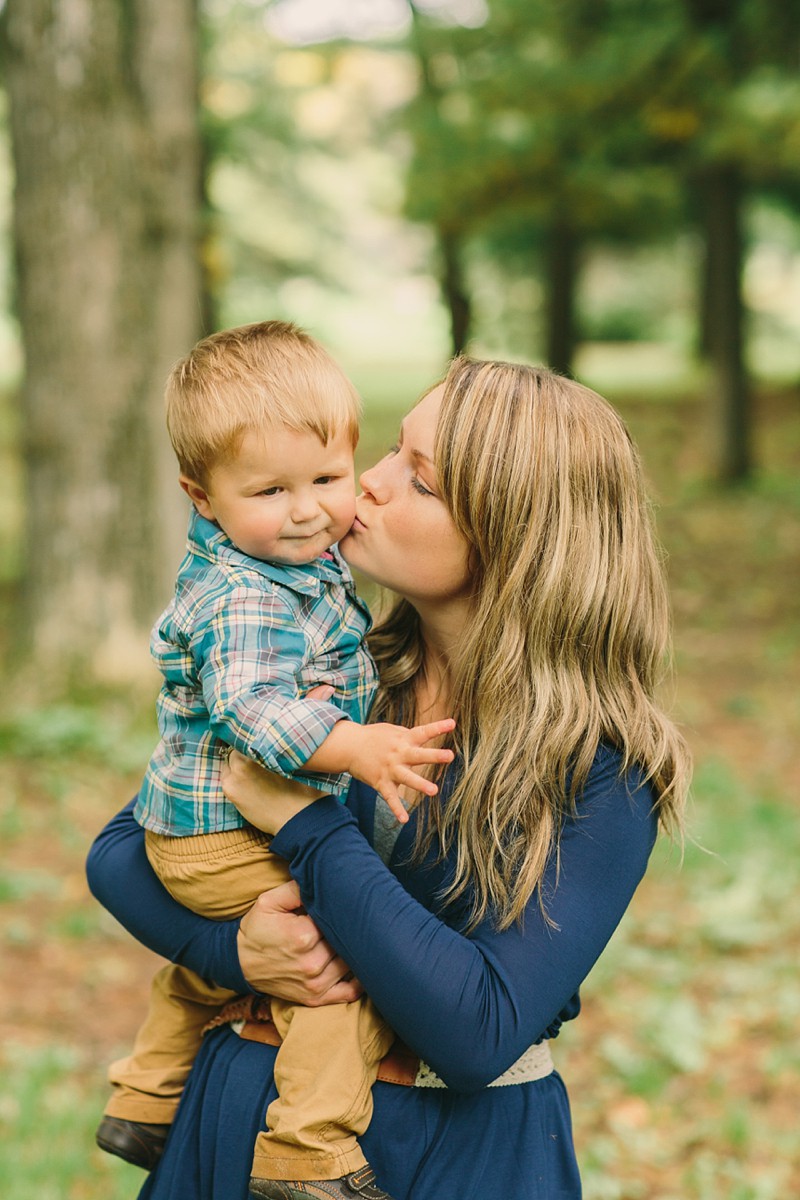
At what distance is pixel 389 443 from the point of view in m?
2.34

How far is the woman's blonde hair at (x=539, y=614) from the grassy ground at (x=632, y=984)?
0.32 m

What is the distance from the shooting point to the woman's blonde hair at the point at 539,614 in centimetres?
181

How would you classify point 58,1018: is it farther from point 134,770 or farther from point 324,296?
point 324,296

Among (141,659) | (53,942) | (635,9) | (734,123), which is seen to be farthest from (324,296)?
(53,942)

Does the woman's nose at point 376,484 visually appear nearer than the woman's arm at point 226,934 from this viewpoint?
No

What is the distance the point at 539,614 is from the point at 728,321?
1371 centimetres

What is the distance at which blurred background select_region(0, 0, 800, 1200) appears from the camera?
4.27m

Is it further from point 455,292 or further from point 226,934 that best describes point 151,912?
point 455,292

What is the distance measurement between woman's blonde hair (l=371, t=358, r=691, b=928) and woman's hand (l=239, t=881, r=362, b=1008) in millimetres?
214

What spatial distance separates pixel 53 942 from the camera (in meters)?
5.09

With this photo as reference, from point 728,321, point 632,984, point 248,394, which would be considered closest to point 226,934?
point 248,394

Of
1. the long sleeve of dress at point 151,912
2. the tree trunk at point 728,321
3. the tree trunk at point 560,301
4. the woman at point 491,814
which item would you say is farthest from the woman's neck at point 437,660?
the tree trunk at point 560,301

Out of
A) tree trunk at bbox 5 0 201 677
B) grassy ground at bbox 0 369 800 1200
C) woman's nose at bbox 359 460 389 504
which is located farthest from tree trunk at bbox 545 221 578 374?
woman's nose at bbox 359 460 389 504

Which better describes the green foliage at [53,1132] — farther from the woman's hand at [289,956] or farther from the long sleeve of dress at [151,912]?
the woman's hand at [289,956]
